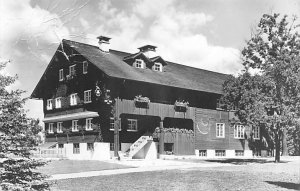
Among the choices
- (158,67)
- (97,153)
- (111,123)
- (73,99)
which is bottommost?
(97,153)

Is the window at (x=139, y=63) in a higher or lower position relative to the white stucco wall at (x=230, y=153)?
higher

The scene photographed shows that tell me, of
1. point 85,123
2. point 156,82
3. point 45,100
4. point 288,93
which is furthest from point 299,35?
point 45,100

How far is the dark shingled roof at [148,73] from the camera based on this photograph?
35000mm

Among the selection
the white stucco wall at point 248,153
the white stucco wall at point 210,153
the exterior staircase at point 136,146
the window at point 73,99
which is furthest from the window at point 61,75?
the white stucco wall at point 248,153

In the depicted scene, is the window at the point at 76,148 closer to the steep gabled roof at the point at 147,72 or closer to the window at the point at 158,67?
the steep gabled roof at the point at 147,72

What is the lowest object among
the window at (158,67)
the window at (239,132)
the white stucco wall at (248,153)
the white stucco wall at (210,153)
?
the white stucco wall at (248,153)

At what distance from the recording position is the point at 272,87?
99.9 feet

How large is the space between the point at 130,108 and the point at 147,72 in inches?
185

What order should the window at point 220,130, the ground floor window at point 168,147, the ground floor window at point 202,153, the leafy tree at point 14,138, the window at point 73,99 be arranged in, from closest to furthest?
the leafy tree at point 14,138 < the ground floor window at point 168,147 < the window at point 73,99 < the ground floor window at point 202,153 < the window at point 220,130

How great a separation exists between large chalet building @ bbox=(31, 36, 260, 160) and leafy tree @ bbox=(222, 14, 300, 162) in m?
3.14

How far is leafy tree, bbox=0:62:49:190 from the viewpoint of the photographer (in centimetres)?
948

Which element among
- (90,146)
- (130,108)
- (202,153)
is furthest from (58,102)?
(202,153)

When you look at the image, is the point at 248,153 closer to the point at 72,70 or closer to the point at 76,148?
the point at 76,148

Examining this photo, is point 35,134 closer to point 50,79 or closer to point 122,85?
point 122,85
